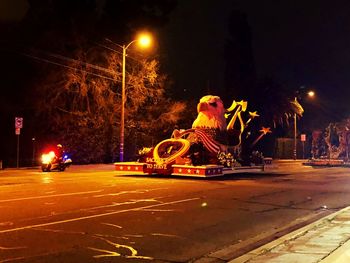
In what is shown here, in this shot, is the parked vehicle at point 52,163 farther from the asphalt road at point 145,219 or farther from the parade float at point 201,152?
the asphalt road at point 145,219

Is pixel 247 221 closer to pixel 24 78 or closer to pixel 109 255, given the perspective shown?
pixel 109 255

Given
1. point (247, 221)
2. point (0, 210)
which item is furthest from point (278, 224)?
point (0, 210)

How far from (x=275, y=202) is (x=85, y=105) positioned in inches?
1011

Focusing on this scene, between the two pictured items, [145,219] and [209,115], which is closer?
[145,219]

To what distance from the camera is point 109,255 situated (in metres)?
8.52

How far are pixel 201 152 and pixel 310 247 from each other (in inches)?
770

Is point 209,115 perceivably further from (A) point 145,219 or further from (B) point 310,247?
(B) point 310,247

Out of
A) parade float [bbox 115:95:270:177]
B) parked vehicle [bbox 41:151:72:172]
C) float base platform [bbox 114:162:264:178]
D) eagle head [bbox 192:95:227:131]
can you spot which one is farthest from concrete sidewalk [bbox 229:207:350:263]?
parked vehicle [bbox 41:151:72:172]

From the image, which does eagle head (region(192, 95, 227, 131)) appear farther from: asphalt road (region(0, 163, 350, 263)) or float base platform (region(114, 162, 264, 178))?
asphalt road (region(0, 163, 350, 263))

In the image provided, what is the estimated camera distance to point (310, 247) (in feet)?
28.9

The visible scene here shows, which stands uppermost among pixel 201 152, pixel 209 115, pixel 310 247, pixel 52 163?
pixel 209 115

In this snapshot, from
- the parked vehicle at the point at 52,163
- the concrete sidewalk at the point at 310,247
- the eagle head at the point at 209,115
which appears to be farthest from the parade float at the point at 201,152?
the concrete sidewalk at the point at 310,247

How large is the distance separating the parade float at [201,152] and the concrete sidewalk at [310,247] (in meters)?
15.3

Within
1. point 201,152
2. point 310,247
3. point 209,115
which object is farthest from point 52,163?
point 310,247
